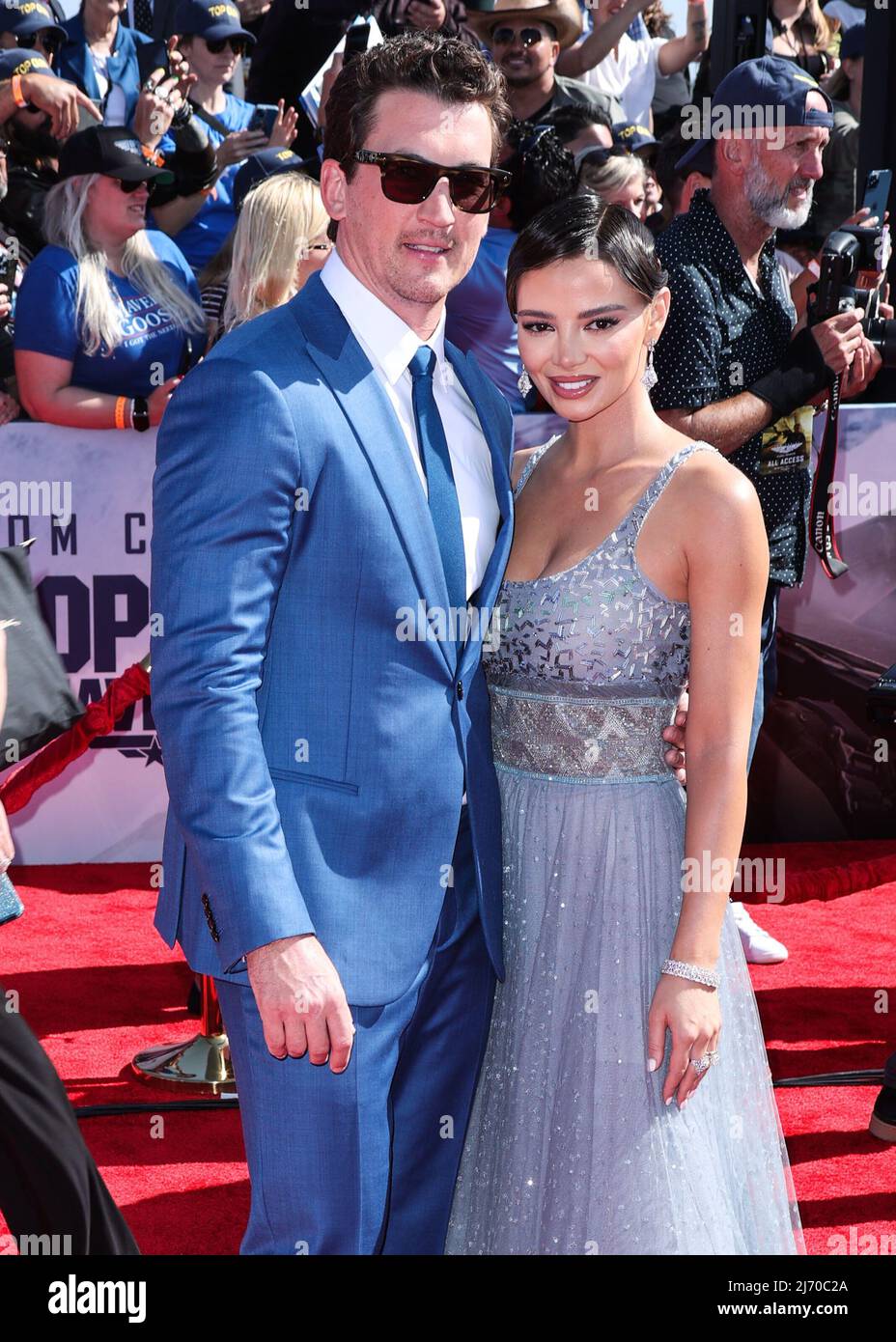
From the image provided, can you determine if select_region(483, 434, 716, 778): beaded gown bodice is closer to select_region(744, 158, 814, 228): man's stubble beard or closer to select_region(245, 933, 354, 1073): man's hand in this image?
select_region(245, 933, 354, 1073): man's hand

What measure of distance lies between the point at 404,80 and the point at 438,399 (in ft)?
1.46

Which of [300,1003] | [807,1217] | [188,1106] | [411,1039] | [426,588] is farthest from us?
[188,1106]

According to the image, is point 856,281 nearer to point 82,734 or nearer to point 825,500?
→ point 825,500

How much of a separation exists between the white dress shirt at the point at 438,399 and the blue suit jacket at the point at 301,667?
0.13 ft

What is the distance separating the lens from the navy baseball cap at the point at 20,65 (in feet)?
20.2

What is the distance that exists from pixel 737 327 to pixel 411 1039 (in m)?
2.36

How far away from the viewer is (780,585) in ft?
14.0

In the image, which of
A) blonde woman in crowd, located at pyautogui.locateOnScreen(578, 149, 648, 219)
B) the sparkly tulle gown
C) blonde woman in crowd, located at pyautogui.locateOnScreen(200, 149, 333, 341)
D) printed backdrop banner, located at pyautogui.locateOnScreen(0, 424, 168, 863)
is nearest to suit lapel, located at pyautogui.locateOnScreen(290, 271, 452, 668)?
the sparkly tulle gown

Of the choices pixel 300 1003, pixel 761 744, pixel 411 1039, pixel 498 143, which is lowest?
pixel 761 744

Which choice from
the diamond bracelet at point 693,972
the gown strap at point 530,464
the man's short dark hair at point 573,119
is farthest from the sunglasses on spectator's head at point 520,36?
the diamond bracelet at point 693,972

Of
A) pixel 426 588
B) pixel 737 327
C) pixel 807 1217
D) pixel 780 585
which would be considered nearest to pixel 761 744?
pixel 780 585

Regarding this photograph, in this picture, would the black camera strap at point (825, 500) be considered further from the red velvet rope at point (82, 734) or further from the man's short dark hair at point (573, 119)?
the man's short dark hair at point (573, 119)

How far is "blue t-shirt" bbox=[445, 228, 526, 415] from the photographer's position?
5.09 m
